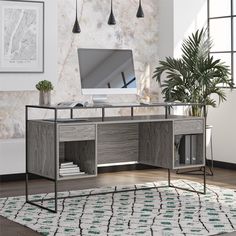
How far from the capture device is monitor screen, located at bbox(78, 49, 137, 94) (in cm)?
580

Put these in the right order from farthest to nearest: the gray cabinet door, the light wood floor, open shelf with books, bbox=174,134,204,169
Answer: the light wood floor → the gray cabinet door → open shelf with books, bbox=174,134,204,169

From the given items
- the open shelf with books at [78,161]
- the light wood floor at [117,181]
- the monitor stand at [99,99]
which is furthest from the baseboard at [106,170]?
the monitor stand at [99,99]

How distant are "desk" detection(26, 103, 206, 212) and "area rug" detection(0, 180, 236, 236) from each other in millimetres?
265

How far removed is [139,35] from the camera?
7930mm

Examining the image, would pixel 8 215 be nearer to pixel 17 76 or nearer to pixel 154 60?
pixel 17 76

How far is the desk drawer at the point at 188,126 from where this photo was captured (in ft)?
19.5

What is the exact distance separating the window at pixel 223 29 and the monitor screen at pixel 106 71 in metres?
2.25

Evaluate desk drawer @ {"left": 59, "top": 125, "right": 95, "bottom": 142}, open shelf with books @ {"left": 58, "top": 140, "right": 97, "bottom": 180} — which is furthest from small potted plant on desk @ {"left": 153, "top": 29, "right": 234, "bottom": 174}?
desk drawer @ {"left": 59, "top": 125, "right": 95, "bottom": 142}

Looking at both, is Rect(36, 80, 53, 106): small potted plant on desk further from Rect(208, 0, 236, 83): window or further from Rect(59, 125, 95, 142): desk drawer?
Rect(208, 0, 236, 83): window

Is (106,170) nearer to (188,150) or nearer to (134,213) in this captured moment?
(188,150)

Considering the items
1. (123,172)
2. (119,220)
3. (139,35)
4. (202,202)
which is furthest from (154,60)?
(119,220)

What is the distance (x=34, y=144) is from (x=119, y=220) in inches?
44.2

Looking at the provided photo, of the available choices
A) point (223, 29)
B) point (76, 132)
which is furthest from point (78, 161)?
point (223, 29)

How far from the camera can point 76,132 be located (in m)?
5.30
